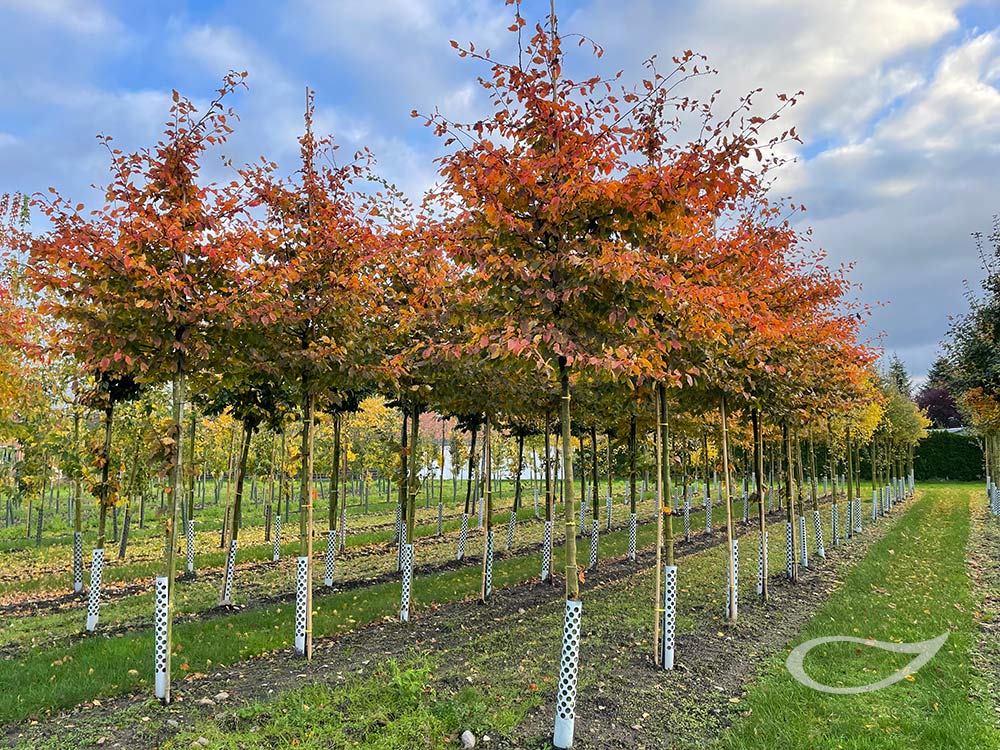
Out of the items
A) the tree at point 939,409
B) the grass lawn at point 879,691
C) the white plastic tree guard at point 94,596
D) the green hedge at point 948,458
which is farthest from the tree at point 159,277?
the tree at point 939,409

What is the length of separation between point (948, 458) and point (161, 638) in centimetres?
5159

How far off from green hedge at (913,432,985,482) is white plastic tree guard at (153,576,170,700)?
4858cm

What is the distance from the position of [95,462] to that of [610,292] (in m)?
8.11

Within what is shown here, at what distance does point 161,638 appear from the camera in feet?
17.6

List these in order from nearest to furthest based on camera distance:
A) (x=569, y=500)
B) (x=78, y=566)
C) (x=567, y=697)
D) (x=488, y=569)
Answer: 1. (x=567, y=697)
2. (x=569, y=500)
3. (x=488, y=569)
4. (x=78, y=566)

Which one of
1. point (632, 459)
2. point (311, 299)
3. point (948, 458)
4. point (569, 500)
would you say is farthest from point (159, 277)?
point (948, 458)

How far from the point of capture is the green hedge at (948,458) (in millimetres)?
42906

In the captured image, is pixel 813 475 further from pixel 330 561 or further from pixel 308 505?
pixel 308 505

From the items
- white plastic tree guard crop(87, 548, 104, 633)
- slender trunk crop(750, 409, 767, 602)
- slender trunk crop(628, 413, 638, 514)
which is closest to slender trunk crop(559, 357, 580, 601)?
slender trunk crop(750, 409, 767, 602)

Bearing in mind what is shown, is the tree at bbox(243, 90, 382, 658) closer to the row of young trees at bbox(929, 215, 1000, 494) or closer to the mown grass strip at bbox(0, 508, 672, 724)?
the mown grass strip at bbox(0, 508, 672, 724)

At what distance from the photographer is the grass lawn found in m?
4.56

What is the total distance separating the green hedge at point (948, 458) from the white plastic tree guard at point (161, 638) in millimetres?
48580

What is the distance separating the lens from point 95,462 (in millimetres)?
8969

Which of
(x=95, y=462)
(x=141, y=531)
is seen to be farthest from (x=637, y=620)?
(x=141, y=531)
